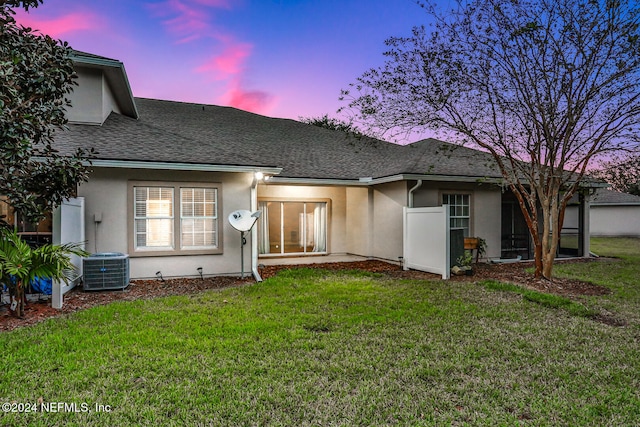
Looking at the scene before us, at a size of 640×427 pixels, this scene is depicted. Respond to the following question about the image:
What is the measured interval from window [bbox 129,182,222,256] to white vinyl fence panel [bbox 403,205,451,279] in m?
5.34

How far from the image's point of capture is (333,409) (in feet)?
10.2

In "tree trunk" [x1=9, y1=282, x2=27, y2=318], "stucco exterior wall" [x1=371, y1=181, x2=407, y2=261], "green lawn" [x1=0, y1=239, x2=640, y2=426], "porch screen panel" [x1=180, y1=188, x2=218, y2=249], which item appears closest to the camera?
"green lawn" [x1=0, y1=239, x2=640, y2=426]

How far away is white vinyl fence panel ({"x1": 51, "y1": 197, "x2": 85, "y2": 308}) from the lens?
6215 millimetres

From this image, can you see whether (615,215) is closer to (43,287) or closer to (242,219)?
(242,219)

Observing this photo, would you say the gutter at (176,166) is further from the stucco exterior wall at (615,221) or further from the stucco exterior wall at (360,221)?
the stucco exterior wall at (615,221)

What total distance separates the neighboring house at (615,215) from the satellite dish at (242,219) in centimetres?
2722

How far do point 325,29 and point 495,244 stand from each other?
9.07 meters

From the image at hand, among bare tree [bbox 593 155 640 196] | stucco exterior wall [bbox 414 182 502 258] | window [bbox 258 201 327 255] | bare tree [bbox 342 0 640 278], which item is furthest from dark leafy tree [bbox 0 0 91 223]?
bare tree [bbox 593 155 640 196]

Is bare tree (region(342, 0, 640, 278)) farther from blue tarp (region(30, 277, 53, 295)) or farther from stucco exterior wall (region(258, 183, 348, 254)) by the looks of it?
blue tarp (region(30, 277, 53, 295))

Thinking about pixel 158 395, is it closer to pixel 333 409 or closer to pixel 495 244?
pixel 333 409

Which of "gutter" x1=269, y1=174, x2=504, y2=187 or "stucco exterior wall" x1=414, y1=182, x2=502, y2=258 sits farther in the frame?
"stucco exterior wall" x1=414, y1=182, x2=502, y2=258

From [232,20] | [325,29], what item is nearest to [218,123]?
[232,20]

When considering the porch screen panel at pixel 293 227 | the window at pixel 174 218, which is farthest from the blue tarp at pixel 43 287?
the porch screen panel at pixel 293 227

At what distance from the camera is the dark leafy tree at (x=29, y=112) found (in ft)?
15.5
